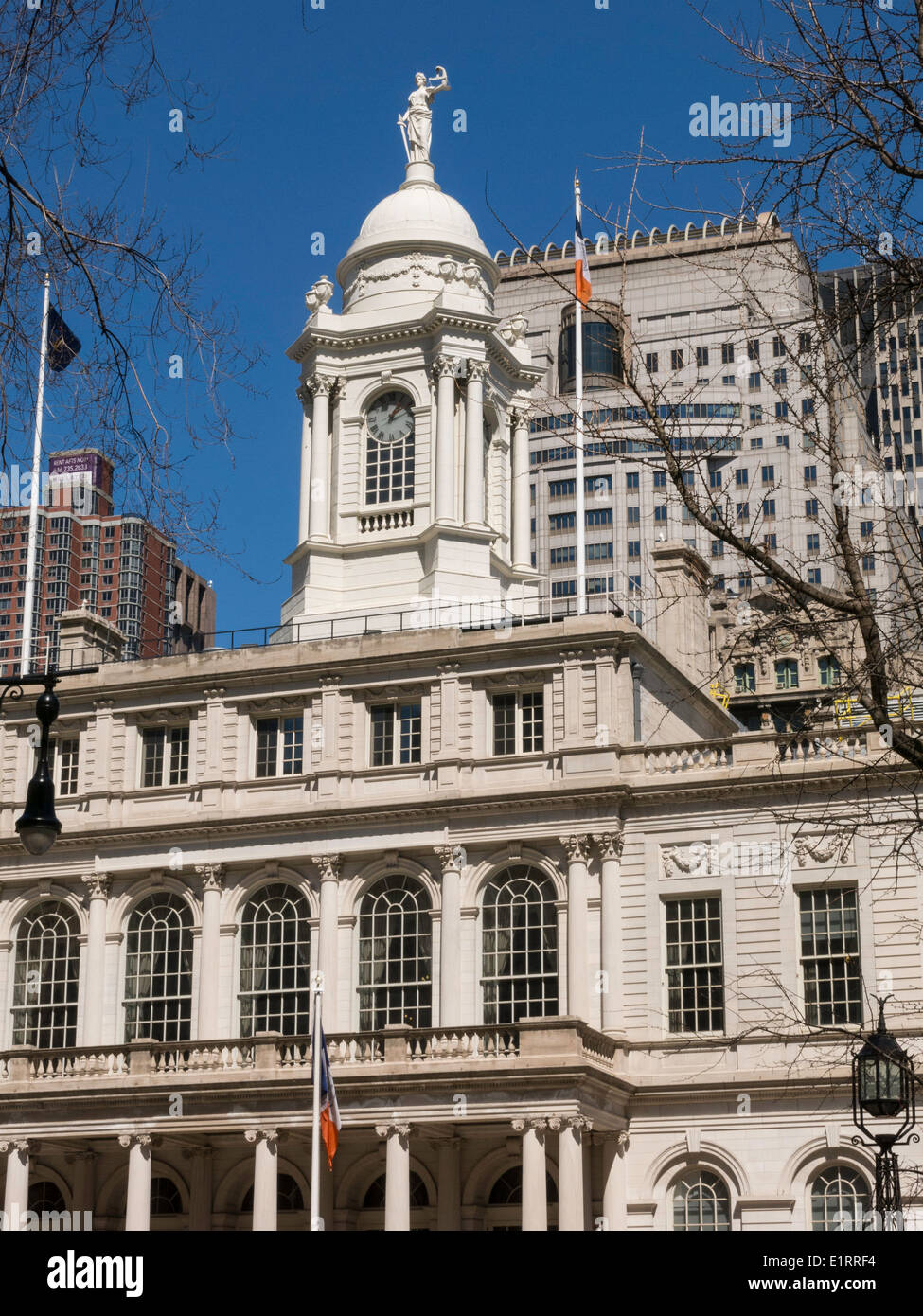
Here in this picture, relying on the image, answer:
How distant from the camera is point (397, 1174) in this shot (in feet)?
139

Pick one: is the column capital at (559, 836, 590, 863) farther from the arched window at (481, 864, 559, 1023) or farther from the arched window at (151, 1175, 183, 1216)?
the arched window at (151, 1175, 183, 1216)

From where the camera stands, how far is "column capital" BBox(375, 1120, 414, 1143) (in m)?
42.7

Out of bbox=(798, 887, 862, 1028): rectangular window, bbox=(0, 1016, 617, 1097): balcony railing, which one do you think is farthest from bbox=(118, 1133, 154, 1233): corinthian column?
bbox=(798, 887, 862, 1028): rectangular window

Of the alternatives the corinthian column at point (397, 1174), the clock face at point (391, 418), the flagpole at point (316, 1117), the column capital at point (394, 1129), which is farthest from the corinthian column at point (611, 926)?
the clock face at point (391, 418)

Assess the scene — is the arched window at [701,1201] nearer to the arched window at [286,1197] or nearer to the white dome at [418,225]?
the arched window at [286,1197]

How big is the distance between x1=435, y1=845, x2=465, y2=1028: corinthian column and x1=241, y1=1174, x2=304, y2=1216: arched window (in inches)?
221

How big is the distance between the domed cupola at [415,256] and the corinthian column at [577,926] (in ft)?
59.7

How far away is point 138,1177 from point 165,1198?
11.9ft

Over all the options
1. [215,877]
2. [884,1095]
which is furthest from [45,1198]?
[884,1095]

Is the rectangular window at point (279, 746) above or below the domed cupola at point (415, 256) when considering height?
below

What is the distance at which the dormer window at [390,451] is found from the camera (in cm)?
5609

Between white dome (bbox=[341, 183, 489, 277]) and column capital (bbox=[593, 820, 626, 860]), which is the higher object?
white dome (bbox=[341, 183, 489, 277])

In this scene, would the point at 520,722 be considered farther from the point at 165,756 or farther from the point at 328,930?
the point at 165,756

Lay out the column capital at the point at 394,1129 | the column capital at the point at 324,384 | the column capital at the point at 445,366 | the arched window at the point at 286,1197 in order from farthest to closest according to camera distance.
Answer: the column capital at the point at 324,384
the column capital at the point at 445,366
the arched window at the point at 286,1197
the column capital at the point at 394,1129
